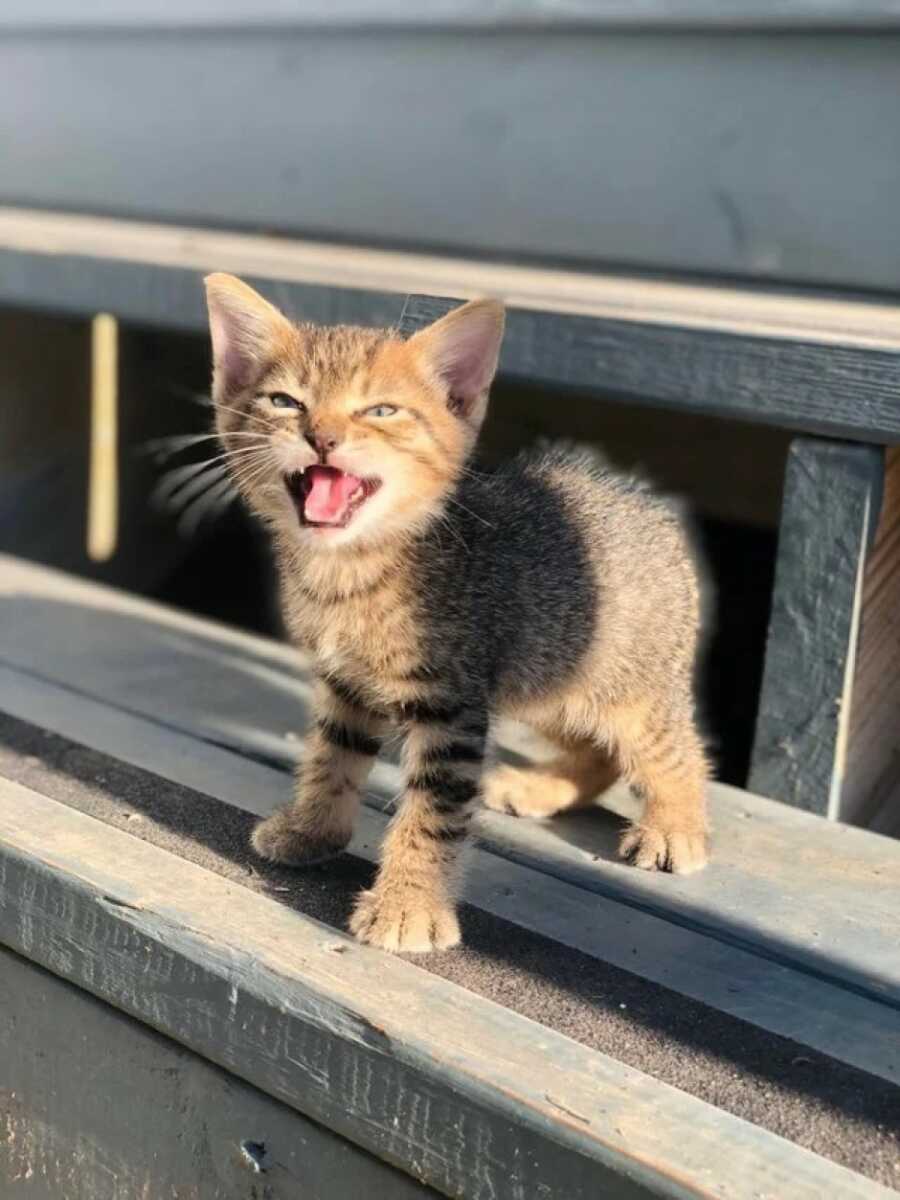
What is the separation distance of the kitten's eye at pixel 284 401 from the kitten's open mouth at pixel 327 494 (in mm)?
109

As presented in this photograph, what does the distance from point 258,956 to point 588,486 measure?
3.69 ft

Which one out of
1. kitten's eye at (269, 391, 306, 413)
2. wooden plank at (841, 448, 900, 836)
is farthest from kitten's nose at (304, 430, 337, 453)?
wooden plank at (841, 448, 900, 836)

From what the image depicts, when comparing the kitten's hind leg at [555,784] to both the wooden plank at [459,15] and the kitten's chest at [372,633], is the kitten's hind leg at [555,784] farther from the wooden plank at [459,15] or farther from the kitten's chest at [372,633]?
the wooden plank at [459,15]

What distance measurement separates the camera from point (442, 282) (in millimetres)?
3879

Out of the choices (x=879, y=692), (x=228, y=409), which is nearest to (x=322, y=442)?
(x=228, y=409)

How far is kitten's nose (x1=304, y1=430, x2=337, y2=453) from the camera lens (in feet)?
6.97

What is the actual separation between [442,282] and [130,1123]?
2.36m

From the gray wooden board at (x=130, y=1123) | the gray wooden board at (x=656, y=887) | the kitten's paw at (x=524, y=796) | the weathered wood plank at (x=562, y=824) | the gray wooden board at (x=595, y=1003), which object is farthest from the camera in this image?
the kitten's paw at (x=524, y=796)

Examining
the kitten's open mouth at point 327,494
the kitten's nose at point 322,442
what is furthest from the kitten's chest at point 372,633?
the kitten's nose at point 322,442

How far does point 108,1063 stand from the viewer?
7.46 feet

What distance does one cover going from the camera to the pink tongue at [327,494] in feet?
7.09

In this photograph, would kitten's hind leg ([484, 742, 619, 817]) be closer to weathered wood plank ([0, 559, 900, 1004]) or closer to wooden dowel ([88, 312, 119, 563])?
weathered wood plank ([0, 559, 900, 1004])

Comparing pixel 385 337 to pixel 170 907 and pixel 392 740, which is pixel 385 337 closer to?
pixel 392 740

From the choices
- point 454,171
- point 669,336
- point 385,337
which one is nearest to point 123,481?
point 454,171
